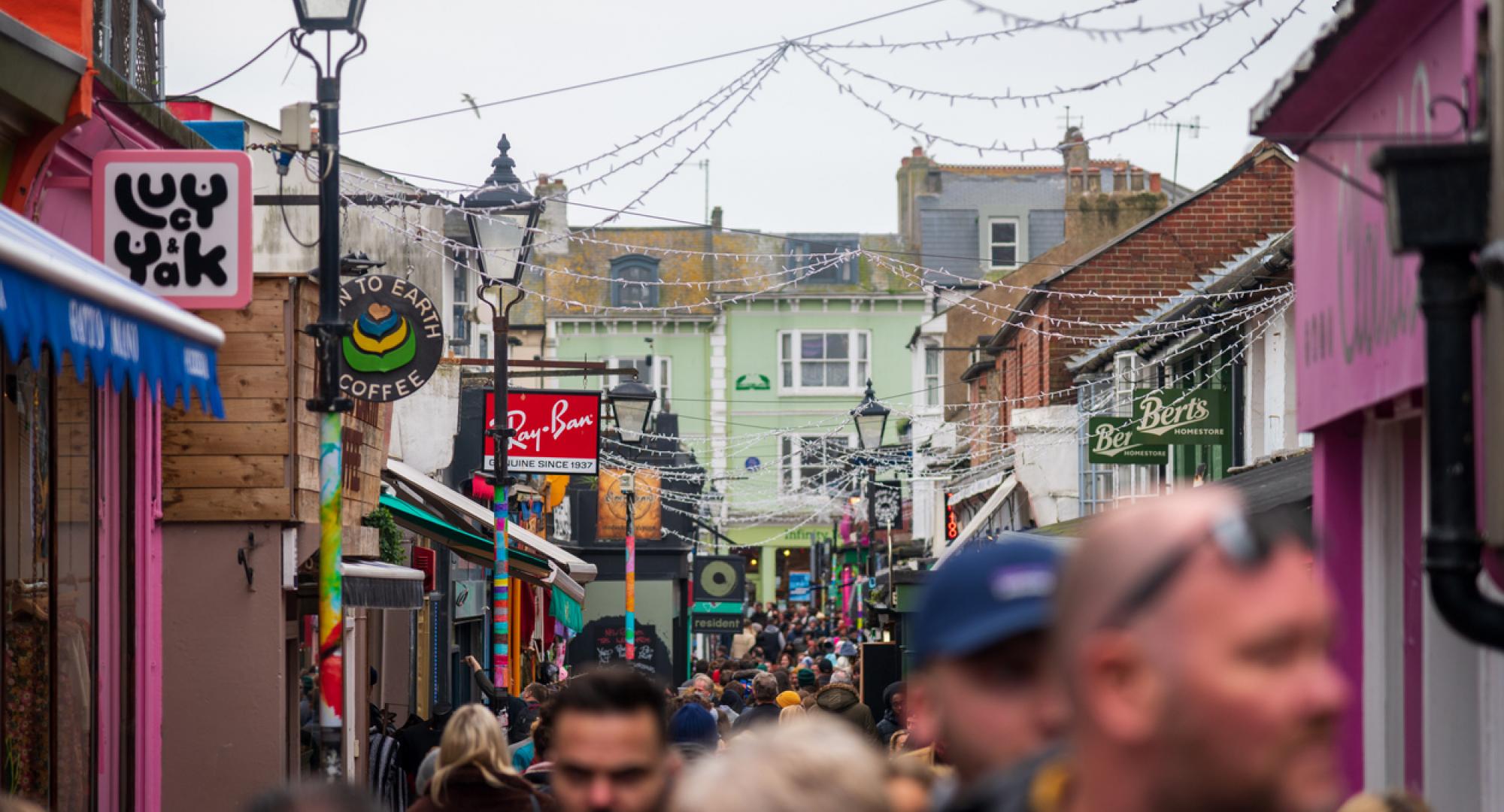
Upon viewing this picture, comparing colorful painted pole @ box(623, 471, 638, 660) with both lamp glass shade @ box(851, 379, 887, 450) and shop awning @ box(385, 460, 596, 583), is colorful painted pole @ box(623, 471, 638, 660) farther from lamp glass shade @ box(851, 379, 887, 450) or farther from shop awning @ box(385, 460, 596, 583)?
lamp glass shade @ box(851, 379, 887, 450)

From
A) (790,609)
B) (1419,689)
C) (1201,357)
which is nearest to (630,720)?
(1419,689)

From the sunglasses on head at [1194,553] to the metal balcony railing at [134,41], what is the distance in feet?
34.3

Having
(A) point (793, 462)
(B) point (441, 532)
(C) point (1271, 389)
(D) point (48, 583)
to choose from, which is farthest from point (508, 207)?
(A) point (793, 462)

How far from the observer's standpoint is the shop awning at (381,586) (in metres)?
12.8

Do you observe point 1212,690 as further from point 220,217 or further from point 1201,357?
point 1201,357

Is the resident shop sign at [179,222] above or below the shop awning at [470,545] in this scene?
above

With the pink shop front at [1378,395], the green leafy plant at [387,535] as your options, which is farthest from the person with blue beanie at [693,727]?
the green leafy plant at [387,535]

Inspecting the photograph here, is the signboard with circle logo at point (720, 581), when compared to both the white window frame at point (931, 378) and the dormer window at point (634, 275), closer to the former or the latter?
the white window frame at point (931, 378)

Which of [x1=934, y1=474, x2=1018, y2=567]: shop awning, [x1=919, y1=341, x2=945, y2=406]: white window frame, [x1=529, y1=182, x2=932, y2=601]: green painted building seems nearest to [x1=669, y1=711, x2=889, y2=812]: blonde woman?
[x1=934, y1=474, x2=1018, y2=567]: shop awning

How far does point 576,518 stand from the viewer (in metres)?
36.0

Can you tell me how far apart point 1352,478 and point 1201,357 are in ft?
45.4

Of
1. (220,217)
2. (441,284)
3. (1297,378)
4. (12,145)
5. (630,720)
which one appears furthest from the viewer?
(441,284)

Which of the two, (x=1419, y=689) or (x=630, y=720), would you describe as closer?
(x=630, y=720)

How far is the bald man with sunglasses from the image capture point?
5.47ft
